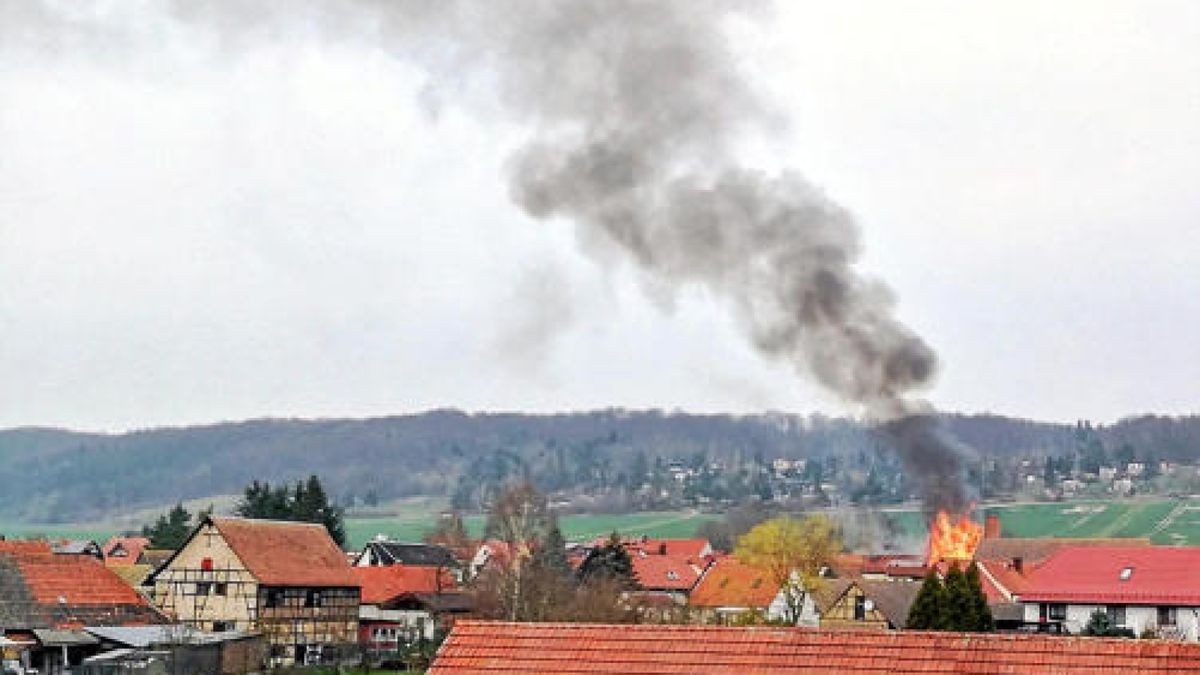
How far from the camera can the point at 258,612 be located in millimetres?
77312

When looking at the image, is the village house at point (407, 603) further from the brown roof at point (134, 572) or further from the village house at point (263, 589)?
the brown roof at point (134, 572)

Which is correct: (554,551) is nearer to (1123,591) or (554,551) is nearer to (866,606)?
(866,606)

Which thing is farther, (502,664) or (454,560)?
(454,560)

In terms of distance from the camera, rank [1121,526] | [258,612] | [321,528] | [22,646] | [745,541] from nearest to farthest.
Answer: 1. [22,646]
2. [258,612]
3. [321,528]
4. [745,541]
5. [1121,526]

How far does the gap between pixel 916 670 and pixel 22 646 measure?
44.5 m

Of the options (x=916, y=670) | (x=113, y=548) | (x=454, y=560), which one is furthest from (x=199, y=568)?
(x=113, y=548)

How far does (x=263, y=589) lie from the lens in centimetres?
7762

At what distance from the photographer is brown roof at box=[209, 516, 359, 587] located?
78.5 metres

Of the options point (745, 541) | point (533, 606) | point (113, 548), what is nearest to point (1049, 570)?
point (533, 606)

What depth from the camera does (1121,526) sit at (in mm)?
190875

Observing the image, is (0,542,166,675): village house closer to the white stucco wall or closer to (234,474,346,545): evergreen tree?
the white stucco wall

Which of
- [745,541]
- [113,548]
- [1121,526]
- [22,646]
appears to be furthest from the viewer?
[1121,526]

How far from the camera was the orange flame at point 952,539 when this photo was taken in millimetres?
101938

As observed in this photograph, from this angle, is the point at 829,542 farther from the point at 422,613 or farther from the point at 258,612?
the point at 258,612
